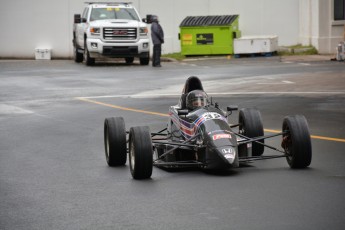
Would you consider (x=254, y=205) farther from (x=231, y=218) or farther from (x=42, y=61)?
(x=42, y=61)

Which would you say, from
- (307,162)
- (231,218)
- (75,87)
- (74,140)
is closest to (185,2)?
(75,87)

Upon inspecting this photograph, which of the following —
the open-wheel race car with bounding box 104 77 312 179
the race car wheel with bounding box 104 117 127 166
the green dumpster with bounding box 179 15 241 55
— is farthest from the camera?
the green dumpster with bounding box 179 15 241 55

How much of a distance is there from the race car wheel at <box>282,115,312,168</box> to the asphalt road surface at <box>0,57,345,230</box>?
15cm

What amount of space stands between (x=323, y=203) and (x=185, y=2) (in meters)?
33.3

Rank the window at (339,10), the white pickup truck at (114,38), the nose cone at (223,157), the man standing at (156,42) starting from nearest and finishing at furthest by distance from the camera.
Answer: the nose cone at (223,157) → the man standing at (156,42) → the white pickup truck at (114,38) → the window at (339,10)

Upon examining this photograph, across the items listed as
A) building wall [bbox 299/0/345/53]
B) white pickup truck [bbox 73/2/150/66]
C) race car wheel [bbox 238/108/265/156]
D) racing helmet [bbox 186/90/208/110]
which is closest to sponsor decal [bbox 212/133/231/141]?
racing helmet [bbox 186/90/208/110]

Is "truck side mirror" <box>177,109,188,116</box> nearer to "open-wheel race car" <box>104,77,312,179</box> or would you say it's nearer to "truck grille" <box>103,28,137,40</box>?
"open-wheel race car" <box>104,77,312,179</box>

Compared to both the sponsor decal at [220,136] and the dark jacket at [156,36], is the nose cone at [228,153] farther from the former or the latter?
the dark jacket at [156,36]

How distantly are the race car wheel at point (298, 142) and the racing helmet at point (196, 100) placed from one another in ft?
3.84

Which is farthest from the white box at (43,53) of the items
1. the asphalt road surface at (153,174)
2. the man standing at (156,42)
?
the asphalt road surface at (153,174)

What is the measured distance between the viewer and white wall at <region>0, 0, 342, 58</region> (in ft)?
138

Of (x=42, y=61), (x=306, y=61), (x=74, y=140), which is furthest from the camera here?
(x=42, y=61)

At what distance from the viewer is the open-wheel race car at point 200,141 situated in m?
10.9

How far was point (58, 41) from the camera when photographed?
1665 inches
